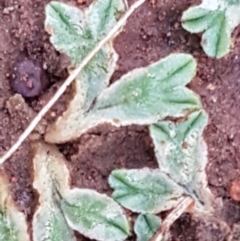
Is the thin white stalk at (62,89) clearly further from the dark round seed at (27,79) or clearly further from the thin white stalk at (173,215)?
the thin white stalk at (173,215)

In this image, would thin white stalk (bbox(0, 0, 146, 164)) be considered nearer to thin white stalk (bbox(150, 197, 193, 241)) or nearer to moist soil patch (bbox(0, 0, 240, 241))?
moist soil patch (bbox(0, 0, 240, 241))

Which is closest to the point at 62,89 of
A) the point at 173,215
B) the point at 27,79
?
the point at 27,79

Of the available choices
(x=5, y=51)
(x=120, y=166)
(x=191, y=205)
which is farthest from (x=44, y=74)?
(x=191, y=205)

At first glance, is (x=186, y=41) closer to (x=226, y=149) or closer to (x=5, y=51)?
(x=226, y=149)

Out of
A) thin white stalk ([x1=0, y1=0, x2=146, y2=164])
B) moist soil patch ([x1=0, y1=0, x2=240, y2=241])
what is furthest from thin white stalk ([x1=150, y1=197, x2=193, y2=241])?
thin white stalk ([x1=0, y1=0, x2=146, y2=164])

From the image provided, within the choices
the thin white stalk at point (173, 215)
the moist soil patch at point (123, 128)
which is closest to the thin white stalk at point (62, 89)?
the moist soil patch at point (123, 128)

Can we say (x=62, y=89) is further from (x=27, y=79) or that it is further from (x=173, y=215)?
(x=173, y=215)
